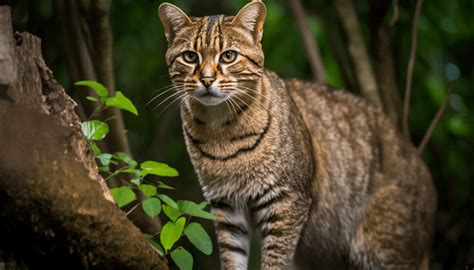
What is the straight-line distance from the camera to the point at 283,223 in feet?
15.0

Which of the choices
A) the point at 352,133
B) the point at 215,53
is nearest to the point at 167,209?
the point at 215,53

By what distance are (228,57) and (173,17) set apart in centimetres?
44

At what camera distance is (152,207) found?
356 cm

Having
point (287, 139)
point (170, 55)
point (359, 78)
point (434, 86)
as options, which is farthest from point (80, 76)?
point (434, 86)

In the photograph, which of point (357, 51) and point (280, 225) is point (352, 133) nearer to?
point (357, 51)

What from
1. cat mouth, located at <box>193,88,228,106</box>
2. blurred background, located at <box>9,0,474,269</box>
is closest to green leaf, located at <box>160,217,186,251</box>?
cat mouth, located at <box>193,88,228,106</box>

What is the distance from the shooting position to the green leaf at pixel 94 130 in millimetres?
3818

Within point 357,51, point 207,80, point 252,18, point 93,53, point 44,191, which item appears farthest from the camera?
point 357,51

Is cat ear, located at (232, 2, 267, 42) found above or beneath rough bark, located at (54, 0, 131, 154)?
above

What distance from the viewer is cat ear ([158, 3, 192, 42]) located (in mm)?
4391

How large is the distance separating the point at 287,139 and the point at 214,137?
0.46 metres

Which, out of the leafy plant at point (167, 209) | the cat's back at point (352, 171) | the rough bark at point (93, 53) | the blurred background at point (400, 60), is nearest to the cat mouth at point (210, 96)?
the leafy plant at point (167, 209)

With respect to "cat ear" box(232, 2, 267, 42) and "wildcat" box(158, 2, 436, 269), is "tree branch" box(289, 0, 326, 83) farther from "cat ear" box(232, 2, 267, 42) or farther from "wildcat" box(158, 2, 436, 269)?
"cat ear" box(232, 2, 267, 42)

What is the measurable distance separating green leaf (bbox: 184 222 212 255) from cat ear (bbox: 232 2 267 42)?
1.33 m
